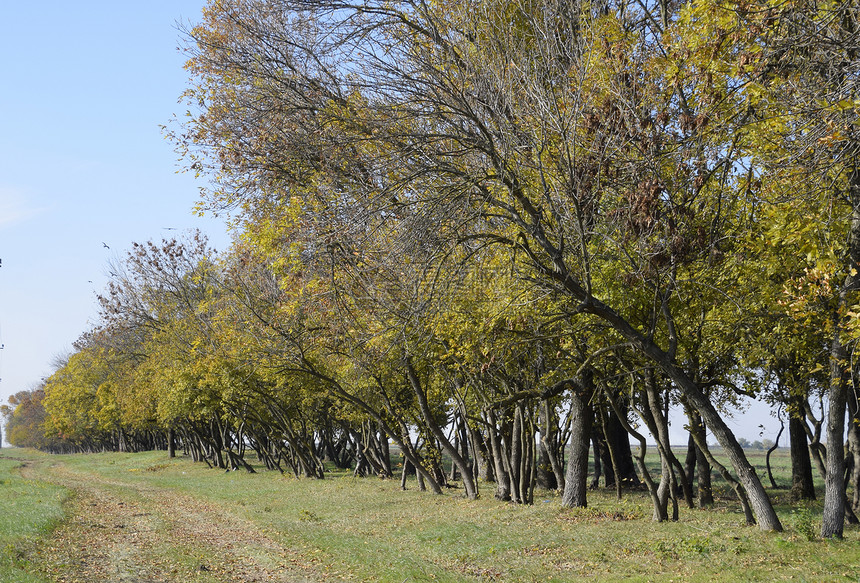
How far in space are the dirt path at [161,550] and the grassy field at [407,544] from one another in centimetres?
3

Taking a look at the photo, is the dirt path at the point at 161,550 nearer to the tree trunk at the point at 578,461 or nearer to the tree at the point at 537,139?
the tree at the point at 537,139

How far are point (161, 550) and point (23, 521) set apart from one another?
4.03m

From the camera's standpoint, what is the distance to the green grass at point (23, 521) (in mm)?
11680

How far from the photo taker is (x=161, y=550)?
15.2 m

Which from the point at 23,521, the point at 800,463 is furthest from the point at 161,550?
the point at 800,463

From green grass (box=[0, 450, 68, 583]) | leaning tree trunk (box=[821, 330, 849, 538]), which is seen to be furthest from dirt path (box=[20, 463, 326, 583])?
leaning tree trunk (box=[821, 330, 849, 538])

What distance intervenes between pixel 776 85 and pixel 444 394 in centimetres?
1967

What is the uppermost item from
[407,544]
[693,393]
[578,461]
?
[693,393]

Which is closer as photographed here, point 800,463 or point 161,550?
point 161,550

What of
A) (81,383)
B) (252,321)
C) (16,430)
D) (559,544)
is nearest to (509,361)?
(559,544)

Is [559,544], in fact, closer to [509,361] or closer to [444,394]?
[509,361]

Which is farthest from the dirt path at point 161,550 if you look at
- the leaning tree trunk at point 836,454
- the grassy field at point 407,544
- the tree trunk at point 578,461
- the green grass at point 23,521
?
the leaning tree trunk at point 836,454

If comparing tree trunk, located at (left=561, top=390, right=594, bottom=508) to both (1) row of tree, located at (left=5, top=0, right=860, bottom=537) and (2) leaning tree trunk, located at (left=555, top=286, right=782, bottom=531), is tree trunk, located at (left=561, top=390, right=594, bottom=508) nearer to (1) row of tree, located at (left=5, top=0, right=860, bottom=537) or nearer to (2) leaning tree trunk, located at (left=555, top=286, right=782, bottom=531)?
(1) row of tree, located at (left=5, top=0, right=860, bottom=537)

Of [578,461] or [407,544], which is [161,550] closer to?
[407,544]
